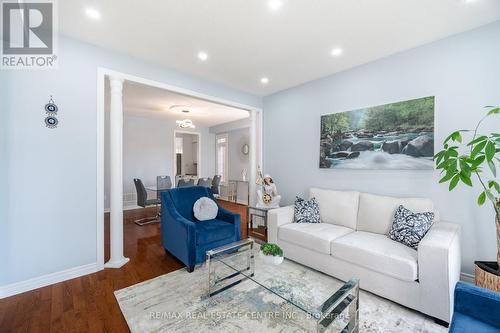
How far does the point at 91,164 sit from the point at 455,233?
153 inches

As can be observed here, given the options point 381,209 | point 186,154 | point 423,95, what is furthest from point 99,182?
point 186,154

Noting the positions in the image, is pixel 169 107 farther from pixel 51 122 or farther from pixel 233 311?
pixel 233 311

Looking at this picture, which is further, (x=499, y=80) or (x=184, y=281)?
(x=184, y=281)

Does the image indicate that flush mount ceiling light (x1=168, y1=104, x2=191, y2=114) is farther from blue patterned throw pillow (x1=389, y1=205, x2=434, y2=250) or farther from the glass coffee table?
blue patterned throw pillow (x1=389, y1=205, x2=434, y2=250)

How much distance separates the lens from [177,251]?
2.70 metres

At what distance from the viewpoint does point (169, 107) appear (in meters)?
5.14

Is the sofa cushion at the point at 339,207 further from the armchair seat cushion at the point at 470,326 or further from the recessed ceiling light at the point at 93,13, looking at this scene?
the recessed ceiling light at the point at 93,13

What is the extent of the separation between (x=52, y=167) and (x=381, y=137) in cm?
391

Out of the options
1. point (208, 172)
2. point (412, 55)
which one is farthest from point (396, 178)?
point (208, 172)

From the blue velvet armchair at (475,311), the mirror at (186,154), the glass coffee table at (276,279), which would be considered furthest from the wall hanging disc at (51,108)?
the mirror at (186,154)

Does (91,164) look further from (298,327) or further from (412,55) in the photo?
(412,55)

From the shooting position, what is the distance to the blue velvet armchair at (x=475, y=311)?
1.15 meters

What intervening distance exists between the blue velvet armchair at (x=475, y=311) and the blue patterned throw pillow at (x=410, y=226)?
2.95 feet

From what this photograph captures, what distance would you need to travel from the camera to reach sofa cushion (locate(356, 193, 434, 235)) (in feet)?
7.88
